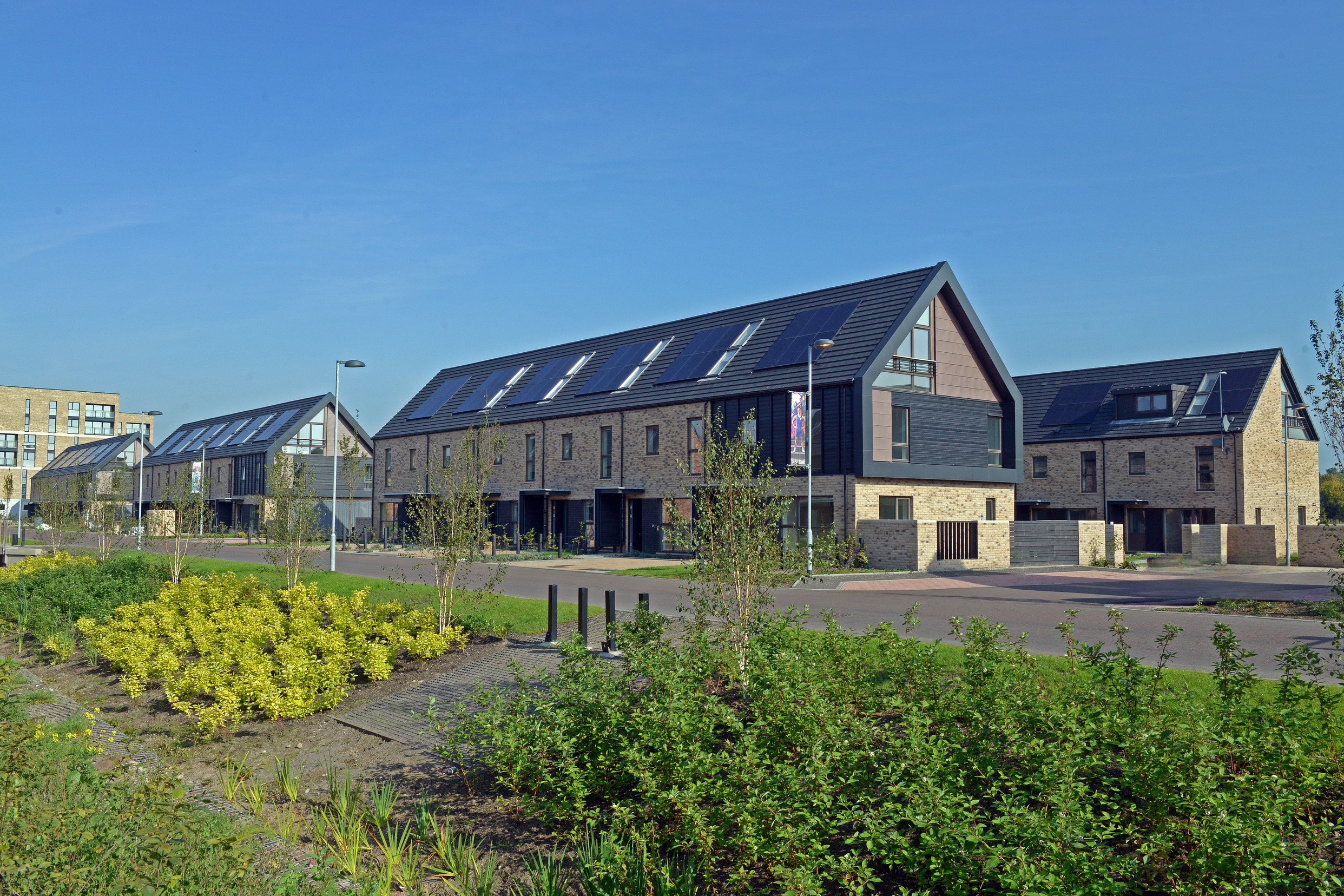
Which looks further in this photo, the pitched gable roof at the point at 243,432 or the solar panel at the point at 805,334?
the pitched gable roof at the point at 243,432

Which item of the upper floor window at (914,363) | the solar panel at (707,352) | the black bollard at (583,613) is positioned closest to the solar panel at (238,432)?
the solar panel at (707,352)

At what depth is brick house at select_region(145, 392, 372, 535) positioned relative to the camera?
203 feet

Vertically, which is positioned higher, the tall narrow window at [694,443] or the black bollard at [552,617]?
the tall narrow window at [694,443]

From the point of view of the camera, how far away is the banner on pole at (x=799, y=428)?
92.1 feet

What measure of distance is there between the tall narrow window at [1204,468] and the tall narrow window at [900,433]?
17.7m

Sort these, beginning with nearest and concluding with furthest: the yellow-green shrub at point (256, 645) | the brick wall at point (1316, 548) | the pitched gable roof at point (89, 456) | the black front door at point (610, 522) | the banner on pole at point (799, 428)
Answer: the yellow-green shrub at point (256, 645) < the banner on pole at point (799, 428) < the brick wall at point (1316, 548) < the black front door at point (610, 522) < the pitched gable roof at point (89, 456)

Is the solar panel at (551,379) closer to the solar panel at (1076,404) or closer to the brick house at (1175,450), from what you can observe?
the brick house at (1175,450)

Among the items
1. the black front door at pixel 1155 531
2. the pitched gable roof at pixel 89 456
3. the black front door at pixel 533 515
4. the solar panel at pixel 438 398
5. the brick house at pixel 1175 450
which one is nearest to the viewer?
the brick house at pixel 1175 450

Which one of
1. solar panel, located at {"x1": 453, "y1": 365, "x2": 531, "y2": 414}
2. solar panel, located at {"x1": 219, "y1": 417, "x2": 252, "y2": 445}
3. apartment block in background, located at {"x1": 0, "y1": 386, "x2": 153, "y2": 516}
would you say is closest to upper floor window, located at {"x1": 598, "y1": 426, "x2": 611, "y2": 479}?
solar panel, located at {"x1": 453, "y1": 365, "x2": 531, "y2": 414}

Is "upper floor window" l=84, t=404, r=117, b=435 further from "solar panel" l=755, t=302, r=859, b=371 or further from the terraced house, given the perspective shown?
"solar panel" l=755, t=302, r=859, b=371

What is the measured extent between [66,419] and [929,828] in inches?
5508

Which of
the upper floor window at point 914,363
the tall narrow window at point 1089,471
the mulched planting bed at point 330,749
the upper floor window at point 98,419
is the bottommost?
the mulched planting bed at point 330,749

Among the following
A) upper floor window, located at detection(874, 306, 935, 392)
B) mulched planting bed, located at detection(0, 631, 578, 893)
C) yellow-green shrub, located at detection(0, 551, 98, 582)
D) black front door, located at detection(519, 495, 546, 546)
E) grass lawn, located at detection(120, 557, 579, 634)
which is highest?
upper floor window, located at detection(874, 306, 935, 392)

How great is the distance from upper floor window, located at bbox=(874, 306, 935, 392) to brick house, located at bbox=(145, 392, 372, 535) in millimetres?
36070
